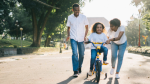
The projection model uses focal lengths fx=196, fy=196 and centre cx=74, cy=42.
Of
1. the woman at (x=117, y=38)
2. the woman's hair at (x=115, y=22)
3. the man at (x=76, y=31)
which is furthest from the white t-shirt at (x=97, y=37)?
the man at (x=76, y=31)

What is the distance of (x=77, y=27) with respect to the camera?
610cm

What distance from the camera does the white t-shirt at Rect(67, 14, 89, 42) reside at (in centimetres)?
606

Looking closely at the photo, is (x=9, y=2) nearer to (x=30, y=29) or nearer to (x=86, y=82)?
(x=86, y=82)

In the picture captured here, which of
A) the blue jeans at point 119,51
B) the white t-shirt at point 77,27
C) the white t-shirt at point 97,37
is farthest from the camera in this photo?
the white t-shirt at point 77,27

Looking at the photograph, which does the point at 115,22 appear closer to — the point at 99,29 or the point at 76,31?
the point at 99,29

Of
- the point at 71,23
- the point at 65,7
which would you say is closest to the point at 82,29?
the point at 71,23

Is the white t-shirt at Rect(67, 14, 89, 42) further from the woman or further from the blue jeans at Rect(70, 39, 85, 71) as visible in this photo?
the woman

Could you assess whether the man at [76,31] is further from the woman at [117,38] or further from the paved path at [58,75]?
the woman at [117,38]

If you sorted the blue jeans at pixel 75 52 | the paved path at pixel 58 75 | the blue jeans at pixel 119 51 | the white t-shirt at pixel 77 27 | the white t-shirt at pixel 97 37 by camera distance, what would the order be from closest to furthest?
the paved path at pixel 58 75 < the white t-shirt at pixel 97 37 < the blue jeans at pixel 119 51 < the blue jeans at pixel 75 52 < the white t-shirt at pixel 77 27

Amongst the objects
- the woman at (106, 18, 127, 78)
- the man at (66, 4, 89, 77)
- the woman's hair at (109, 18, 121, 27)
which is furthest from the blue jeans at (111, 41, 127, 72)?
the man at (66, 4, 89, 77)

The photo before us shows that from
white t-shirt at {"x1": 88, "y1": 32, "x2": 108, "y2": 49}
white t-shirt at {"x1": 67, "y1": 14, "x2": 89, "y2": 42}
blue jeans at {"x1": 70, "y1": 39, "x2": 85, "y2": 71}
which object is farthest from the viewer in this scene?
white t-shirt at {"x1": 67, "y1": 14, "x2": 89, "y2": 42}

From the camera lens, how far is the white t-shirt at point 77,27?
6057 millimetres

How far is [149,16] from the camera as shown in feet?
67.5

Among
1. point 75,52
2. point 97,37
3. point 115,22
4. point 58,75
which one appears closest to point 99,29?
point 97,37
